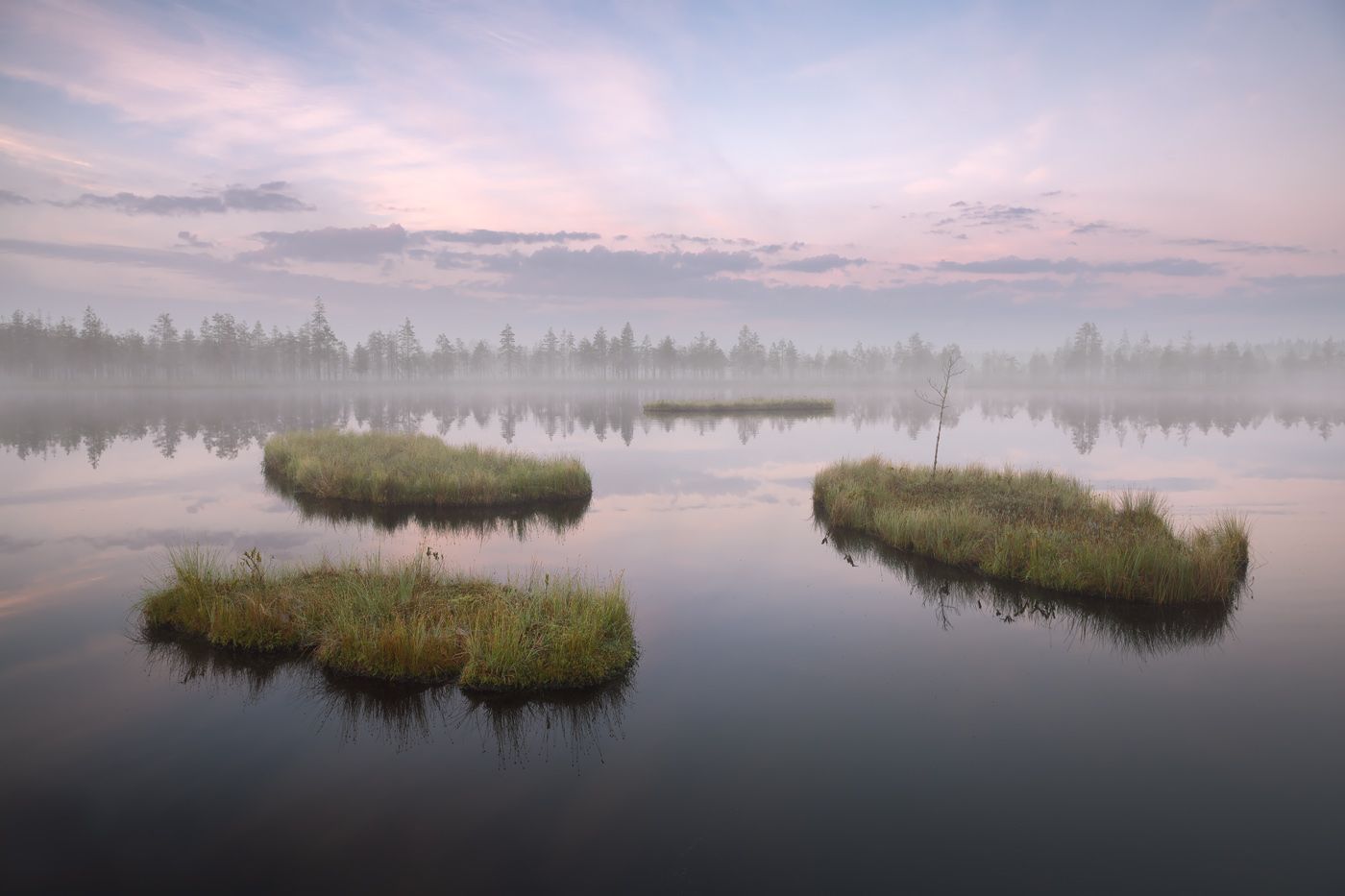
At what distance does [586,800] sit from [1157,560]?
15193 millimetres

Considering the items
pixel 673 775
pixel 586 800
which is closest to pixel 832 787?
pixel 673 775

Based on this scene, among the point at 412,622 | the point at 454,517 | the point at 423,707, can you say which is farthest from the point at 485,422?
the point at 423,707

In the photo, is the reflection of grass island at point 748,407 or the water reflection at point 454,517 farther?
the reflection of grass island at point 748,407

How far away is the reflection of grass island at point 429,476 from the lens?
27.6 meters

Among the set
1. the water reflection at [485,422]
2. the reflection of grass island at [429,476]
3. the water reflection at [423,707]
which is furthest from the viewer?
the water reflection at [485,422]

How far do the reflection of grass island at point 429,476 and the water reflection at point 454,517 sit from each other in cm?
51

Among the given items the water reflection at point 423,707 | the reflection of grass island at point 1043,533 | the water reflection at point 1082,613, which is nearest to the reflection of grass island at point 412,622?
the water reflection at point 423,707

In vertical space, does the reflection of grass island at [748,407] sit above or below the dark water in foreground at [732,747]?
above

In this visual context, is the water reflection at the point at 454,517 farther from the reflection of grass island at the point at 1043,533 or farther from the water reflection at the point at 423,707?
the reflection of grass island at the point at 1043,533

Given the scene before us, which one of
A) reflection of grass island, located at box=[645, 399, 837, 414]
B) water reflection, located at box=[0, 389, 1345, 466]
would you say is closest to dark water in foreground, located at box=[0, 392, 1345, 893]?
water reflection, located at box=[0, 389, 1345, 466]

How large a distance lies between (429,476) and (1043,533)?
23712 millimetres

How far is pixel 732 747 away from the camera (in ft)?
32.7

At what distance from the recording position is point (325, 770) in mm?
9234

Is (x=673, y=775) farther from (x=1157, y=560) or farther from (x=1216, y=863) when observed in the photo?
(x=1157, y=560)
